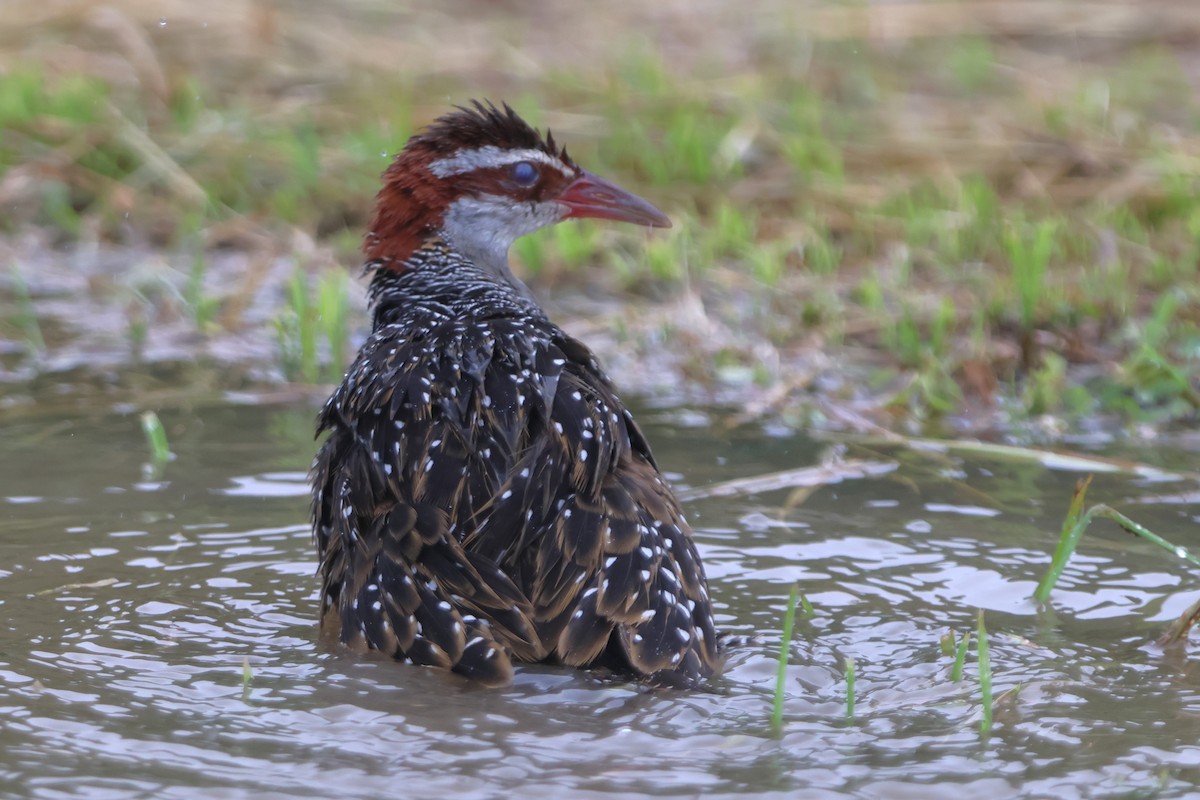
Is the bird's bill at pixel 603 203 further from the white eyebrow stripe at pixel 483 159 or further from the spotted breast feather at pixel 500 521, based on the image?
the spotted breast feather at pixel 500 521

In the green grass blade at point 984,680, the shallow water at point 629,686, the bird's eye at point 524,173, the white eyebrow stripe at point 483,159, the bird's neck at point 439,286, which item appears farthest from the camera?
the bird's eye at point 524,173

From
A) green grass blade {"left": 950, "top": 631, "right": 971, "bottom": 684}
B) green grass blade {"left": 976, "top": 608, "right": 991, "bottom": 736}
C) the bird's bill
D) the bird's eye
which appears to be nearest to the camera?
green grass blade {"left": 976, "top": 608, "right": 991, "bottom": 736}

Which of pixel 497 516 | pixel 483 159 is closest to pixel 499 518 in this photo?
pixel 497 516

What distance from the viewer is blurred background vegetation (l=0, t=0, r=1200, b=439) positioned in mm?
6066

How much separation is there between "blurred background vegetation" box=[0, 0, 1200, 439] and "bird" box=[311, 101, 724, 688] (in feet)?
6.25

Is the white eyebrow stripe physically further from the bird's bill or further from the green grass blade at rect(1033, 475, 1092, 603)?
the green grass blade at rect(1033, 475, 1092, 603)

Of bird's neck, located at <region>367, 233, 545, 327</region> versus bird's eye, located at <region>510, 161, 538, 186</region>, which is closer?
bird's neck, located at <region>367, 233, 545, 327</region>

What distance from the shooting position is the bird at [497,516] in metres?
3.48

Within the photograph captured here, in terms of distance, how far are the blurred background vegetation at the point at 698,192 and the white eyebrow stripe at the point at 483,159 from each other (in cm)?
133

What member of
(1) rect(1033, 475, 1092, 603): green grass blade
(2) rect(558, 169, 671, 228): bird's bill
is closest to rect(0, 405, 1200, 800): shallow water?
(1) rect(1033, 475, 1092, 603): green grass blade

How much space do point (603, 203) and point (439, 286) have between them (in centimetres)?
68

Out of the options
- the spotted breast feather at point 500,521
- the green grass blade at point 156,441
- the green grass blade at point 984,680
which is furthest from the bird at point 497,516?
the green grass blade at point 156,441

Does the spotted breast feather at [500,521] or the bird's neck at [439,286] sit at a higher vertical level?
the bird's neck at [439,286]

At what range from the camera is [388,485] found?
376 cm
